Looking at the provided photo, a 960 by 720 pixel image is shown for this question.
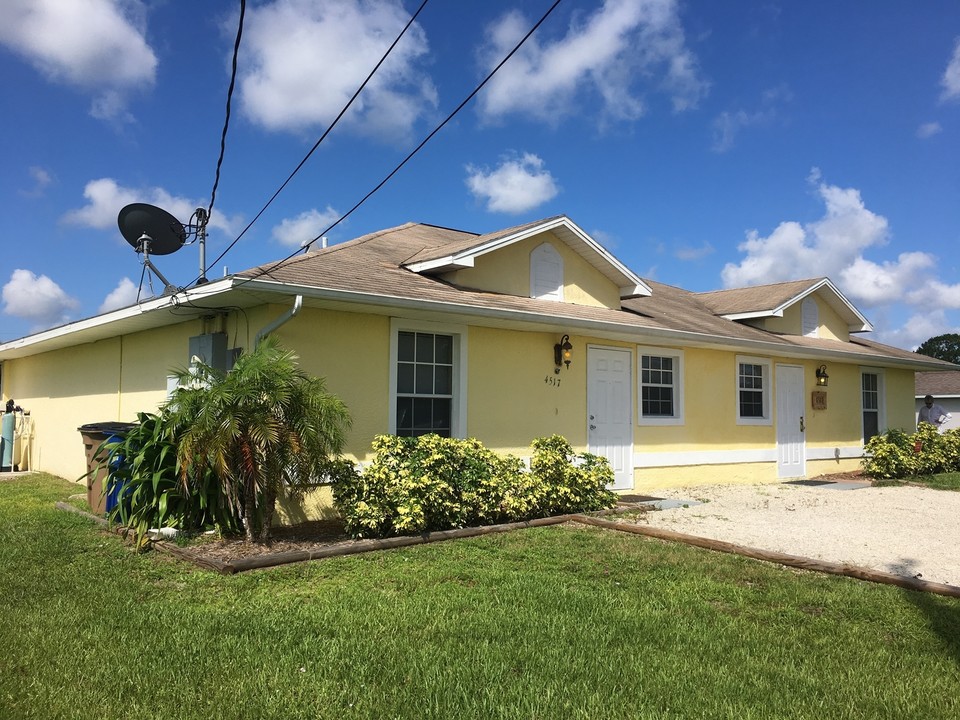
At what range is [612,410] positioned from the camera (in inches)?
466

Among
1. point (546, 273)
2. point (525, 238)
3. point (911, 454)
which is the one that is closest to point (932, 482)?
point (911, 454)

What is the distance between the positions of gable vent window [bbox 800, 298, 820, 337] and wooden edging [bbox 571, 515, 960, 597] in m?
10.0

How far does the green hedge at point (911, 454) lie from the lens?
15.0 m

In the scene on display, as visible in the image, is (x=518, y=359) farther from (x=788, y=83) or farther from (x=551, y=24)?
(x=788, y=83)

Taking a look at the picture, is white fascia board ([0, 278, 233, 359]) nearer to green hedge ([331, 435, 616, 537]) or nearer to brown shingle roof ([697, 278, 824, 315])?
green hedge ([331, 435, 616, 537])

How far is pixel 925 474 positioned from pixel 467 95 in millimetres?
14180

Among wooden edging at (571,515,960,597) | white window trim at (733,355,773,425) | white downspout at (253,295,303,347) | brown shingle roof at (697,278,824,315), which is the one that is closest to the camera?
wooden edging at (571,515,960,597)

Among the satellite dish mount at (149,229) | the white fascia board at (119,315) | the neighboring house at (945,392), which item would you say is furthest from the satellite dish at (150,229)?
the neighboring house at (945,392)

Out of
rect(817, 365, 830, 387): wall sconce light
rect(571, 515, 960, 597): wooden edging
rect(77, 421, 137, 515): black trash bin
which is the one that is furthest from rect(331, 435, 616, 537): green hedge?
rect(817, 365, 830, 387): wall sconce light

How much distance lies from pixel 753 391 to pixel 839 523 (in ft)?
18.3

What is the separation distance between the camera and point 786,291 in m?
16.2

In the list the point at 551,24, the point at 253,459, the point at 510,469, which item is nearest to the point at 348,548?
the point at 253,459

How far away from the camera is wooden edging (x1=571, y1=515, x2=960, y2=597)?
5645 millimetres

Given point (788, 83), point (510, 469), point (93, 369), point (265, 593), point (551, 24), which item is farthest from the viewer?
point (93, 369)
